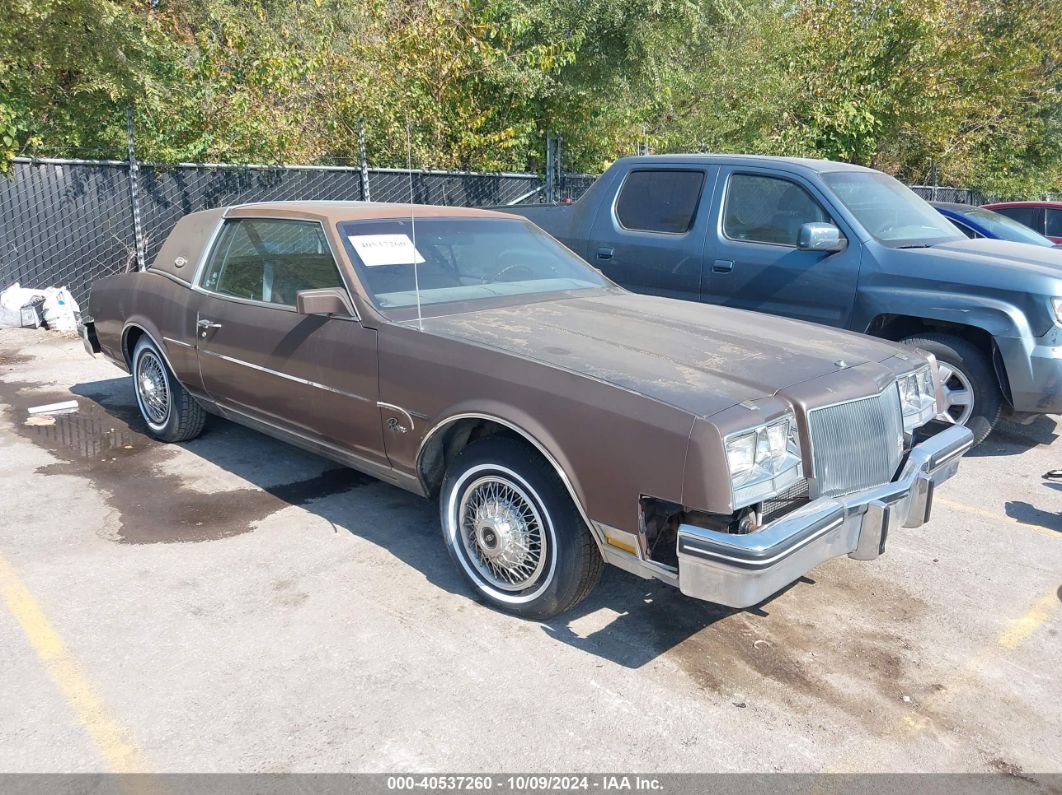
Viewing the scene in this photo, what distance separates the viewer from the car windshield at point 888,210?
6035 mm

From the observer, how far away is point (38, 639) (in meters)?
3.41

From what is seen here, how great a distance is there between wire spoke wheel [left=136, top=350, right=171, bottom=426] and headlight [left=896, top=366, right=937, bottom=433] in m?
4.44

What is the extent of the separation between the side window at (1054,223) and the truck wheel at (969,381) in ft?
29.3

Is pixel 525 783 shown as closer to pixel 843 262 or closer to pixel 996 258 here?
pixel 843 262

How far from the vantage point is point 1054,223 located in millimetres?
12945

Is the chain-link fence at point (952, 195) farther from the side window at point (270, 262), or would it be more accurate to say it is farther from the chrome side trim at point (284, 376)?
the chrome side trim at point (284, 376)

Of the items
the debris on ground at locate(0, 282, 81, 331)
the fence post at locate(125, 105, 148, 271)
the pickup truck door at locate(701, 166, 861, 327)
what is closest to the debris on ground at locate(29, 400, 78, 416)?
the debris on ground at locate(0, 282, 81, 331)

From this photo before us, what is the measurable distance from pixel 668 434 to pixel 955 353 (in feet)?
12.0

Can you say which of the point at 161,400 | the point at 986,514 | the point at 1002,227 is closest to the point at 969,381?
the point at 986,514

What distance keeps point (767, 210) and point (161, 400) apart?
4.47m

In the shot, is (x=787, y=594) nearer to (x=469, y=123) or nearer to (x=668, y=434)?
(x=668, y=434)

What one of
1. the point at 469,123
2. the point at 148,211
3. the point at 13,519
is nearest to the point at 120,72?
the point at 148,211

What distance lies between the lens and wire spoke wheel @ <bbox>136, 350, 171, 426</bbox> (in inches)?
226

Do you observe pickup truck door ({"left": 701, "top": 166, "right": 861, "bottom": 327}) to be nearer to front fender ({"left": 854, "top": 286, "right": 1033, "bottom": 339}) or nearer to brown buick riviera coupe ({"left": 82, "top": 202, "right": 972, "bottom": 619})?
front fender ({"left": 854, "top": 286, "right": 1033, "bottom": 339})
